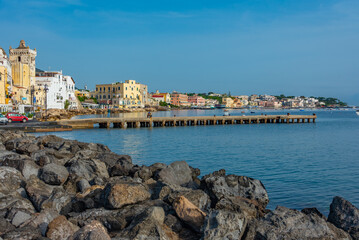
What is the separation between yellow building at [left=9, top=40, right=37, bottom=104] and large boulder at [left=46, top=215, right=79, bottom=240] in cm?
6678

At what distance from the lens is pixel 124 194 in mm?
8320

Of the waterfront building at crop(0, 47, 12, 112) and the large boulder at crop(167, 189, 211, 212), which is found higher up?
the waterfront building at crop(0, 47, 12, 112)

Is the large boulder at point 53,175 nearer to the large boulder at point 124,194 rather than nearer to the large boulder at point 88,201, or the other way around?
the large boulder at point 88,201

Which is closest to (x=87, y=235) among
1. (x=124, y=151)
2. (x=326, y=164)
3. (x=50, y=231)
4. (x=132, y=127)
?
(x=50, y=231)

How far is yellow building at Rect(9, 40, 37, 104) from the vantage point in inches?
2811

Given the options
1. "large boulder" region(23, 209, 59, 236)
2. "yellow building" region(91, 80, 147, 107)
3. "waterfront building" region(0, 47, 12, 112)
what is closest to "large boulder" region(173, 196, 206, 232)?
Result: "large boulder" region(23, 209, 59, 236)

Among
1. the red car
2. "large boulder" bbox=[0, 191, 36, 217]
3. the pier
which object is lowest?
the pier

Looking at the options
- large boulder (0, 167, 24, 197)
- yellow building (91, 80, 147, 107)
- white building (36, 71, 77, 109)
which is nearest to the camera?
large boulder (0, 167, 24, 197)

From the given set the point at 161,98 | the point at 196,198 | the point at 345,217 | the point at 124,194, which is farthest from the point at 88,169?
the point at 161,98

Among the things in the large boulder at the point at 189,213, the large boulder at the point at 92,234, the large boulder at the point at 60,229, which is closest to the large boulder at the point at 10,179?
the large boulder at the point at 60,229

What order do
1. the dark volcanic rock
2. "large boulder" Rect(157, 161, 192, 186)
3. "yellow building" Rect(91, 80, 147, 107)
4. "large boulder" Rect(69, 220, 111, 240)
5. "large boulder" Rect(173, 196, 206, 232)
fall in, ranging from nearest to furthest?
"large boulder" Rect(69, 220, 111, 240)
the dark volcanic rock
"large boulder" Rect(173, 196, 206, 232)
"large boulder" Rect(157, 161, 192, 186)
"yellow building" Rect(91, 80, 147, 107)

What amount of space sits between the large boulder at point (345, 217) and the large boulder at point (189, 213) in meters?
3.28

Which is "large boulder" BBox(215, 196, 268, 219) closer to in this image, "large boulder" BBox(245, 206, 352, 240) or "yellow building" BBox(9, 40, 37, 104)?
"large boulder" BBox(245, 206, 352, 240)

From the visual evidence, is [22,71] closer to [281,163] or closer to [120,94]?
[120,94]
